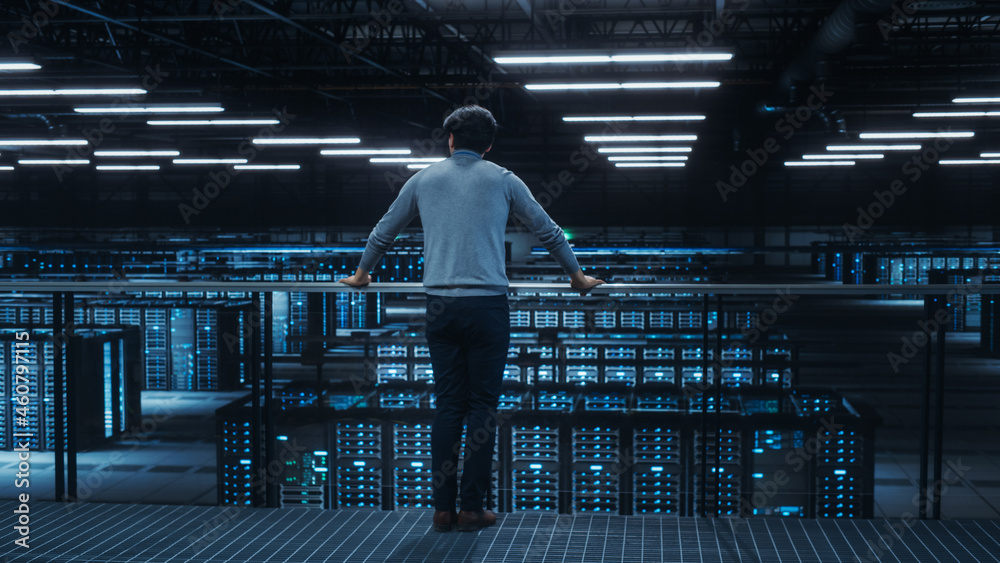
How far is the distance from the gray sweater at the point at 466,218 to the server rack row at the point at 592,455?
0.73 m

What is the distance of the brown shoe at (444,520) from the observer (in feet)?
9.35

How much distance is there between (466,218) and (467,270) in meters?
0.18

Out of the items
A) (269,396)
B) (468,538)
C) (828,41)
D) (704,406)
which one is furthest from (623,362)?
(828,41)

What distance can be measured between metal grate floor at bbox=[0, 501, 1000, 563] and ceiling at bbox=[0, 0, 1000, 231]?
17.6ft

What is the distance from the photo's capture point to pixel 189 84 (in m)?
12.8

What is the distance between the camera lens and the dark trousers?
105 inches

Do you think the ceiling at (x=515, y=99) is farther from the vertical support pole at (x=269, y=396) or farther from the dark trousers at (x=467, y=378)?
the dark trousers at (x=467, y=378)

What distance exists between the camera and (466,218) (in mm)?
2629

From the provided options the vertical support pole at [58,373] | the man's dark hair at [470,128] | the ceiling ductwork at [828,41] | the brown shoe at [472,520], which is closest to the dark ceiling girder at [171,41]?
the vertical support pole at [58,373]

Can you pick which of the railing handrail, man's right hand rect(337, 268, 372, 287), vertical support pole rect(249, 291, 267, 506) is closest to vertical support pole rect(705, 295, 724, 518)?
the railing handrail

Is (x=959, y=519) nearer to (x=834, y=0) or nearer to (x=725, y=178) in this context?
(x=834, y=0)

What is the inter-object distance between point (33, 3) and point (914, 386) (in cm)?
1236

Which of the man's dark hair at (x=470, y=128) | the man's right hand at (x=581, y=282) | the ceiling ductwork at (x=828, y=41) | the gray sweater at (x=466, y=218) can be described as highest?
the ceiling ductwork at (x=828, y=41)

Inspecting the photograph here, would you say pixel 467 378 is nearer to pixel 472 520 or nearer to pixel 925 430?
pixel 472 520
